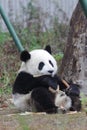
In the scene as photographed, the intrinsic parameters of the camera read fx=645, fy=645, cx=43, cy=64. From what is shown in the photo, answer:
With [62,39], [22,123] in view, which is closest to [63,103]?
[22,123]

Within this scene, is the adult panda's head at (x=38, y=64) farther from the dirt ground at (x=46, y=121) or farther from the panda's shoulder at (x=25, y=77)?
the dirt ground at (x=46, y=121)

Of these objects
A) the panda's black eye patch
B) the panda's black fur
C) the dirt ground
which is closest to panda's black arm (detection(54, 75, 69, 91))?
the panda's black fur

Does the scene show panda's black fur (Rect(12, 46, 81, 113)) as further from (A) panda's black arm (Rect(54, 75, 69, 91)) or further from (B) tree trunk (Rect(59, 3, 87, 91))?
(B) tree trunk (Rect(59, 3, 87, 91))

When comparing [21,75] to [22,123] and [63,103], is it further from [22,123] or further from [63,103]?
[22,123]

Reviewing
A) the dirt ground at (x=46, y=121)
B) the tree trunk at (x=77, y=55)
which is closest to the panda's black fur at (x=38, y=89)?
the dirt ground at (x=46, y=121)

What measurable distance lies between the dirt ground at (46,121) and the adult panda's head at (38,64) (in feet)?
1.47

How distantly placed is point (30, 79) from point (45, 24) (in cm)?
702

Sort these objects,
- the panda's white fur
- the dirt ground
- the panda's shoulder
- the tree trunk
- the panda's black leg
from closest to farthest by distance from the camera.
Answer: the dirt ground → the panda's black leg → the panda's shoulder → the panda's white fur → the tree trunk

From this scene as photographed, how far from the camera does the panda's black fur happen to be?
6652 millimetres

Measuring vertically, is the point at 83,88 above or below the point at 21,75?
below

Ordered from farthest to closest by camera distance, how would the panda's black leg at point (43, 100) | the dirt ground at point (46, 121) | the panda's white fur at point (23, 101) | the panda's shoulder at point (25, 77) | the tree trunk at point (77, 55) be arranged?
1. the tree trunk at point (77, 55)
2. the panda's white fur at point (23, 101)
3. the panda's shoulder at point (25, 77)
4. the panda's black leg at point (43, 100)
5. the dirt ground at point (46, 121)

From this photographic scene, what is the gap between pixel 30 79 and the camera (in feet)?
22.1

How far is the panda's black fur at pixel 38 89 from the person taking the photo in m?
6.65

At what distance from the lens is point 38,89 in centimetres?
666
